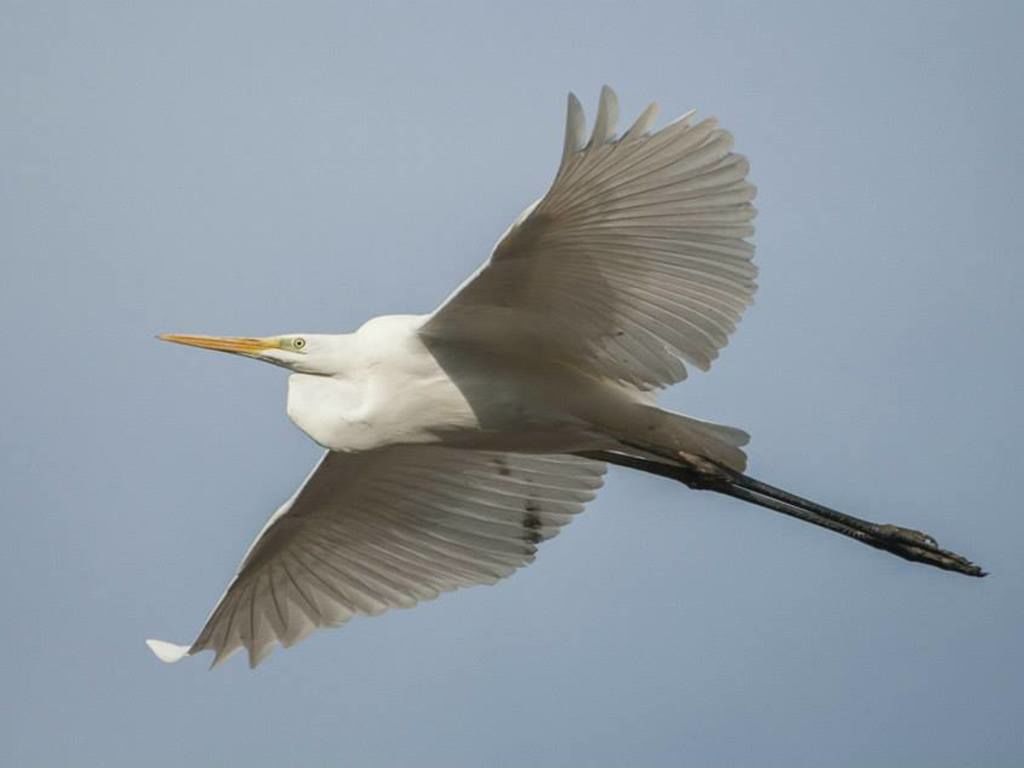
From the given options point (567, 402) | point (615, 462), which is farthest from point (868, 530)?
point (567, 402)

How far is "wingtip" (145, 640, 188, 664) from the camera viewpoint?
10.0 metres

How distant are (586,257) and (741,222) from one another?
683 mm

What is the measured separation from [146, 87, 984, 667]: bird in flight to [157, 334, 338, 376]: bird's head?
1 cm

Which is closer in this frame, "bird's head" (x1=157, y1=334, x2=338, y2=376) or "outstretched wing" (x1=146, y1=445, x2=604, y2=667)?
"bird's head" (x1=157, y1=334, x2=338, y2=376)

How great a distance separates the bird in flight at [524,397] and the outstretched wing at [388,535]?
0.01 m

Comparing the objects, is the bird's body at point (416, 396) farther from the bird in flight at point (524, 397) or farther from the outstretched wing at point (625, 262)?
the outstretched wing at point (625, 262)

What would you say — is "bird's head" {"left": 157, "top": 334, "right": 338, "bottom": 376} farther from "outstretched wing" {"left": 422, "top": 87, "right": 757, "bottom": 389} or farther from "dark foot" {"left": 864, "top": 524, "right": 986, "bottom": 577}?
"dark foot" {"left": 864, "top": 524, "right": 986, "bottom": 577}

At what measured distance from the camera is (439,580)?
10703mm

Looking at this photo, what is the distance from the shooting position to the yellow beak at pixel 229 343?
963 centimetres

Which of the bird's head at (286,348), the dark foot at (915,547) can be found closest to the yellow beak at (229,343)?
the bird's head at (286,348)

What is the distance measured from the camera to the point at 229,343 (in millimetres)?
9727

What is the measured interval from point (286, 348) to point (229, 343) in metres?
0.36

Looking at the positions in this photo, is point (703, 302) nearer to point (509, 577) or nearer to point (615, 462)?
point (615, 462)

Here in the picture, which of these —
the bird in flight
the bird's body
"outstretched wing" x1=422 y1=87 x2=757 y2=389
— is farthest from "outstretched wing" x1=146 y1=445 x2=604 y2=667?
"outstretched wing" x1=422 y1=87 x2=757 y2=389
